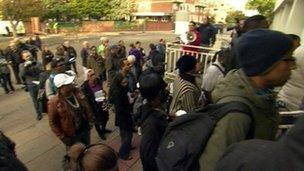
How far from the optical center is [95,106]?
684 cm

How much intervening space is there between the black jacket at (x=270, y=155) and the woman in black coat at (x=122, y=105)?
15.2ft

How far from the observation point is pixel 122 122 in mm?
5906

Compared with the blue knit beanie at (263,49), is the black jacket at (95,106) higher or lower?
lower

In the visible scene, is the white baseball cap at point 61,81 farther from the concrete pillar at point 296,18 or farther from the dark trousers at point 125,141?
the concrete pillar at point 296,18

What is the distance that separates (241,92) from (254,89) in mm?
83

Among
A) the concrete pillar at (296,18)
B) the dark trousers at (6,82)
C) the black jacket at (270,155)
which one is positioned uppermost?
the black jacket at (270,155)

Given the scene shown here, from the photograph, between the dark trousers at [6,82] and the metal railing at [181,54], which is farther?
Answer: the dark trousers at [6,82]

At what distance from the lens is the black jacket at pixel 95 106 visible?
6.47m

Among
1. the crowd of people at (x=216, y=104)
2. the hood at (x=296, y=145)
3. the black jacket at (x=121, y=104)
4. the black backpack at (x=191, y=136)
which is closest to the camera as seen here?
the hood at (x=296, y=145)

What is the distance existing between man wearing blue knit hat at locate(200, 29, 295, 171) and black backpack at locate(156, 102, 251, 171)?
0.04m

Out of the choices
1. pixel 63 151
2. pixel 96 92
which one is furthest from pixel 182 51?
pixel 63 151

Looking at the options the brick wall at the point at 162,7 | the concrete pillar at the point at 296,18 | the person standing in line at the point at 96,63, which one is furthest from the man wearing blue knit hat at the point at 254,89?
the brick wall at the point at 162,7

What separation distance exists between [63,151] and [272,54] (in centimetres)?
606

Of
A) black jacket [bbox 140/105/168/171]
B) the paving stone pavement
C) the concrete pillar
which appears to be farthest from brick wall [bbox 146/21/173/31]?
black jacket [bbox 140/105/168/171]
